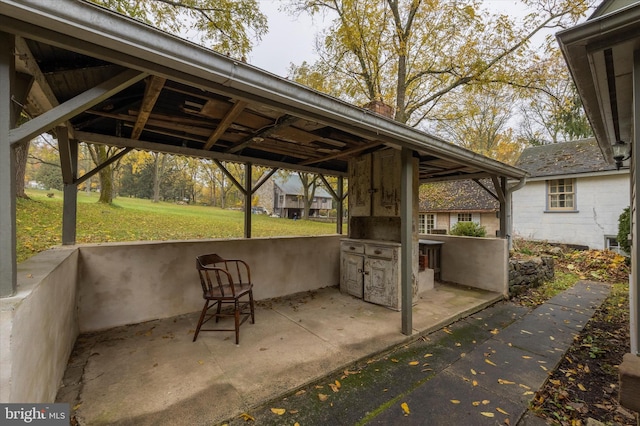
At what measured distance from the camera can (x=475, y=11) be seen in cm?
689

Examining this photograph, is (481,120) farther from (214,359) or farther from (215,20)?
(214,359)

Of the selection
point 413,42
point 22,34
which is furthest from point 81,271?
point 413,42

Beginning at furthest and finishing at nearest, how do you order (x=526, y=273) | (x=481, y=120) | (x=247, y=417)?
(x=481, y=120)
(x=526, y=273)
(x=247, y=417)

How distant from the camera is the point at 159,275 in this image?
137 inches

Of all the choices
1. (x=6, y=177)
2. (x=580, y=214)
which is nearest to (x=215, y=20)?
(x=6, y=177)

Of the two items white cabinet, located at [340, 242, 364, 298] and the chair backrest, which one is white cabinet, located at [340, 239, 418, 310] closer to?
white cabinet, located at [340, 242, 364, 298]

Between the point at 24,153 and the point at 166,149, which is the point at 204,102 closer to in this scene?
the point at 166,149

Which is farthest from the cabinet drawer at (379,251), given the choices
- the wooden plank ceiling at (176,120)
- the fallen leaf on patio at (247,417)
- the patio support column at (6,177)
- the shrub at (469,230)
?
the shrub at (469,230)

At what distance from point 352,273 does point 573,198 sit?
32.0 ft

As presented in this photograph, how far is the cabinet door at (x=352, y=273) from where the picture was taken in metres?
4.41

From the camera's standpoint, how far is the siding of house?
27.5ft

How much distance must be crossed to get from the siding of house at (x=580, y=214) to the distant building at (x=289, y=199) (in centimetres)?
2007

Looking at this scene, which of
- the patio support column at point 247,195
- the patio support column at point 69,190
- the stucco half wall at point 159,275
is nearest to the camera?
the patio support column at point 69,190

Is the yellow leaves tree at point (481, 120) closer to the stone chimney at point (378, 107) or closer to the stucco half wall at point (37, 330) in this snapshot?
the stone chimney at point (378, 107)
